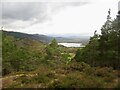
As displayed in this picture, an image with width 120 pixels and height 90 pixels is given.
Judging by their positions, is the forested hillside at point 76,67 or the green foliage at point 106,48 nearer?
the forested hillside at point 76,67

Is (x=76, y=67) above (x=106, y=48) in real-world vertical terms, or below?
below

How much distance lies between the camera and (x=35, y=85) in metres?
15.8

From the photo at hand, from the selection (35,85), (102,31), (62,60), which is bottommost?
(62,60)

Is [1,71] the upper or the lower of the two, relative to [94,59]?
lower

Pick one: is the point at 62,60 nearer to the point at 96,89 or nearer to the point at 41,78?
the point at 41,78

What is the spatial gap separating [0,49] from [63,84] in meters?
36.5

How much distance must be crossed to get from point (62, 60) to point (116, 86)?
6062cm

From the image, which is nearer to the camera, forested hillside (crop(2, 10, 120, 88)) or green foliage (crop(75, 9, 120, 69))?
forested hillside (crop(2, 10, 120, 88))

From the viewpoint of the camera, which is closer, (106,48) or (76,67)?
(76,67)

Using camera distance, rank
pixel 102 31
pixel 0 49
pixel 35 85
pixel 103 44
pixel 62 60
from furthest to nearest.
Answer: pixel 62 60 < pixel 0 49 < pixel 102 31 < pixel 103 44 < pixel 35 85

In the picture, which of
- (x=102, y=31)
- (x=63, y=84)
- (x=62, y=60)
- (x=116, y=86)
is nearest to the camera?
(x=116, y=86)

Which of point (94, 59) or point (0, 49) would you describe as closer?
point (94, 59)

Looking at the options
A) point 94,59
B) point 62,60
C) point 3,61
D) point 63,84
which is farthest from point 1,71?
point 63,84

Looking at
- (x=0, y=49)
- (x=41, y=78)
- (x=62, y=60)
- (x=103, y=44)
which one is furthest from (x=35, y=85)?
(x=62, y=60)
